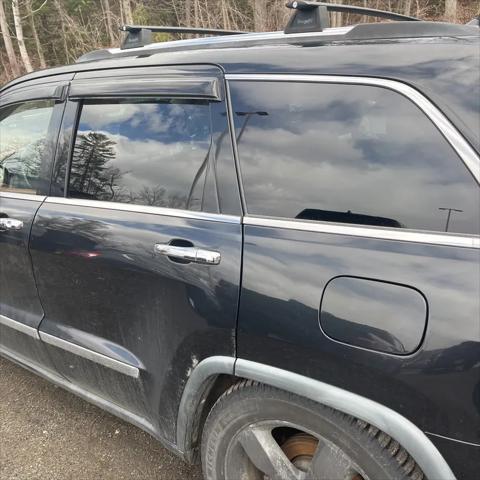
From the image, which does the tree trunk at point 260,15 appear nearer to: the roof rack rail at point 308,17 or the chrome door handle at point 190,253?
the roof rack rail at point 308,17

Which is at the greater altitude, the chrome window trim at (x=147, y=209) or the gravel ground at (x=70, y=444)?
the chrome window trim at (x=147, y=209)

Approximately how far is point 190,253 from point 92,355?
837mm

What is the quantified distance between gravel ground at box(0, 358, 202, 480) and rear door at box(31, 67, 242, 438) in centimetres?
38

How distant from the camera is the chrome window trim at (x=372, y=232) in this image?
4.31ft

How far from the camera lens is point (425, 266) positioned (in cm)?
133

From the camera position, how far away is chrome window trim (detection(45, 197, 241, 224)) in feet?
5.78

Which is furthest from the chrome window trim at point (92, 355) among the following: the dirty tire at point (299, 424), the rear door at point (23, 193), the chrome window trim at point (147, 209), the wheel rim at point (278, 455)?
the chrome window trim at point (147, 209)

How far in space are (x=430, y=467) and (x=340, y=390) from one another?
12.0 inches

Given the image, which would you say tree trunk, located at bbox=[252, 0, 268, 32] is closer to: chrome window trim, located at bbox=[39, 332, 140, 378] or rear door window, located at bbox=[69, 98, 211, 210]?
rear door window, located at bbox=[69, 98, 211, 210]

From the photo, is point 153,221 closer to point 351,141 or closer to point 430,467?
point 351,141

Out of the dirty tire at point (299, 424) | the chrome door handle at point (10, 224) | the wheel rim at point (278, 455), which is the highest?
the chrome door handle at point (10, 224)

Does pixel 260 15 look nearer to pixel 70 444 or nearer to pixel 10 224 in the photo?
pixel 10 224

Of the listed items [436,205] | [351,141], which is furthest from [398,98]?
[436,205]

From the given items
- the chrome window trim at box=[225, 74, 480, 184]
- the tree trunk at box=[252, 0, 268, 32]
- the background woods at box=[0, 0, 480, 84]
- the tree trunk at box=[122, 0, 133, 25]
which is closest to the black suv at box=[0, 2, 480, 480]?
the chrome window trim at box=[225, 74, 480, 184]
